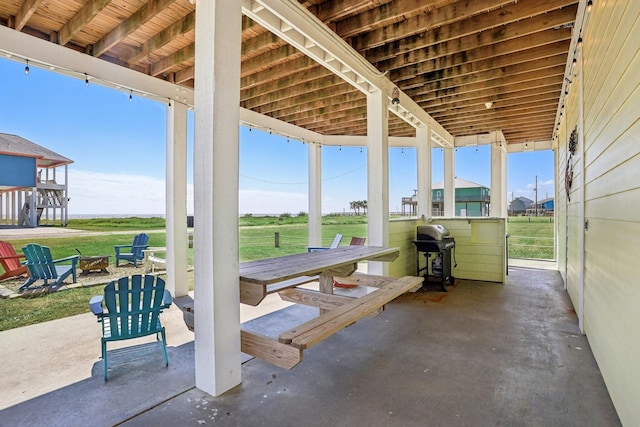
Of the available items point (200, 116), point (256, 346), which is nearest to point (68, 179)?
point (200, 116)

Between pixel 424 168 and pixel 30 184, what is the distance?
6.47m

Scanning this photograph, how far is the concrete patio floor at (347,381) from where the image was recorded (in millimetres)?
1925

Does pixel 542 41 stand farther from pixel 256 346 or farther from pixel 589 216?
pixel 256 346

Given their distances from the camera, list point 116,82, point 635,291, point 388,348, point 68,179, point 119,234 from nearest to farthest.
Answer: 1. point 635,291
2. point 388,348
3. point 116,82
4. point 68,179
5. point 119,234

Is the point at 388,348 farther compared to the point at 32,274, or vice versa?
the point at 32,274

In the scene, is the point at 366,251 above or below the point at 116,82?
below

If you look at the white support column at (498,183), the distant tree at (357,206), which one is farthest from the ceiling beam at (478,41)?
the distant tree at (357,206)

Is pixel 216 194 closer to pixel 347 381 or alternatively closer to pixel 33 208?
pixel 347 381

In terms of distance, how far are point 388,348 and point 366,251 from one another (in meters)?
1.09

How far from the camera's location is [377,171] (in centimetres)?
442

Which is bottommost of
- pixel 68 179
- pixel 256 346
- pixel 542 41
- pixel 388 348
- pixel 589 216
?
pixel 388 348

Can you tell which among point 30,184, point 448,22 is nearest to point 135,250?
point 30,184

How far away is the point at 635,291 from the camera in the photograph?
1.65 m

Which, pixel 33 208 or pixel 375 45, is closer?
pixel 375 45
